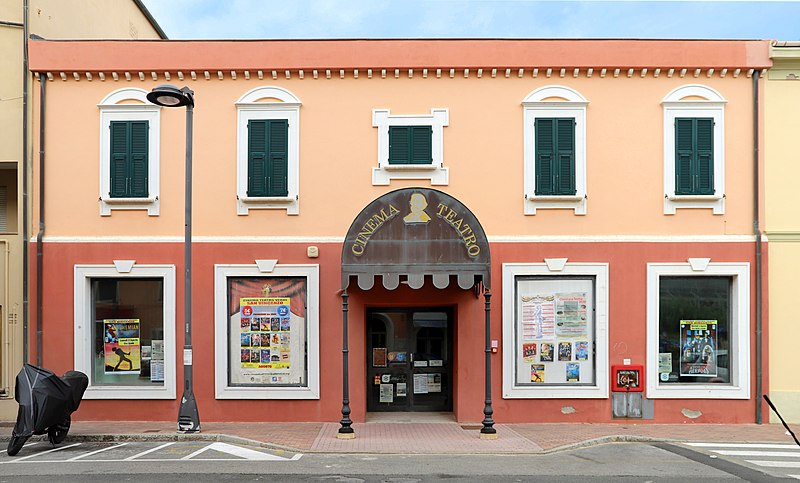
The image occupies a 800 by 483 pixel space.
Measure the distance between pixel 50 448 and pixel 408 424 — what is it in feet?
20.5

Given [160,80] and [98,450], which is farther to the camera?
[160,80]

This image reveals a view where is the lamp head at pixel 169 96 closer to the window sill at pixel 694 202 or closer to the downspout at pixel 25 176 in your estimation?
the downspout at pixel 25 176

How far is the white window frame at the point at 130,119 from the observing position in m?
14.0

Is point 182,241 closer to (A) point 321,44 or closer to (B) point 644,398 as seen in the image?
(A) point 321,44

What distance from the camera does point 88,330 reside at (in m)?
14.1

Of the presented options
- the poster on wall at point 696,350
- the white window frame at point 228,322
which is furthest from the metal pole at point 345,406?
the poster on wall at point 696,350

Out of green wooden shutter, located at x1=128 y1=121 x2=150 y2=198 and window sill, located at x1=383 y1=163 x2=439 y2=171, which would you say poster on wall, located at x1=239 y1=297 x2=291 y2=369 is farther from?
window sill, located at x1=383 y1=163 x2=439 y2=171

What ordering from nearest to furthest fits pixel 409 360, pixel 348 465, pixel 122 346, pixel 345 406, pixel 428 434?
pixel 348 465 → pixel 345 406 → pixel 428 434 → pixel 122 346 → pixel 409 360

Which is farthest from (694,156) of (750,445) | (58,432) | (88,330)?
(58,432)

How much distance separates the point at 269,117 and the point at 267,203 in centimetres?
171

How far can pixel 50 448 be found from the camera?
1177 centimetres

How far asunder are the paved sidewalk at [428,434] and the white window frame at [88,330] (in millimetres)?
567


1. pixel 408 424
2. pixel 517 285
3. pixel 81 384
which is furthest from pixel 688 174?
pixel 81 384

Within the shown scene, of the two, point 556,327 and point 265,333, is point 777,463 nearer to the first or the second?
point 556,327
